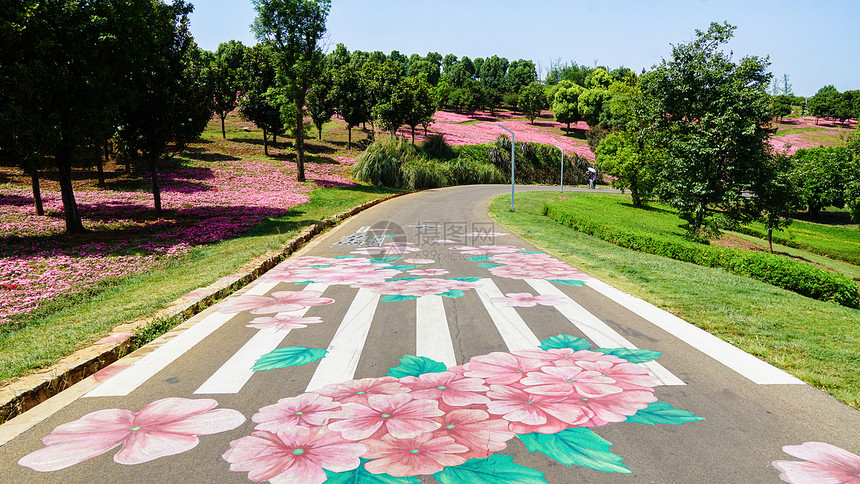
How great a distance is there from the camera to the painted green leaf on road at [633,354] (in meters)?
5.15

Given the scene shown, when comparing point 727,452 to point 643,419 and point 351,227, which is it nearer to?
point 643,419

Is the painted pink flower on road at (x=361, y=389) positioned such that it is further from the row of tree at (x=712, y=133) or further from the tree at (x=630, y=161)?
the tree at (x=630, y=161)

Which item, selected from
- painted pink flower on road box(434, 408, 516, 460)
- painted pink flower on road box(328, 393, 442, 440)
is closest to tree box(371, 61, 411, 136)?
painted pink flower on road box(328, 393, 442, 440)

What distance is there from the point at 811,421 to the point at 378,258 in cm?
914

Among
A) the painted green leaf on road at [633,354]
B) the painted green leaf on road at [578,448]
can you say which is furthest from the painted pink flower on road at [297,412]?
the painted green leaf on road at [633,354]

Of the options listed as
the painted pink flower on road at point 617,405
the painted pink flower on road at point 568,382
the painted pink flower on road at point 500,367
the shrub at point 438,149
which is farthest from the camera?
the shrub at point 438,149

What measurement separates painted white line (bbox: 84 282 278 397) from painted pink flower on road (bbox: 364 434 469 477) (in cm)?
280

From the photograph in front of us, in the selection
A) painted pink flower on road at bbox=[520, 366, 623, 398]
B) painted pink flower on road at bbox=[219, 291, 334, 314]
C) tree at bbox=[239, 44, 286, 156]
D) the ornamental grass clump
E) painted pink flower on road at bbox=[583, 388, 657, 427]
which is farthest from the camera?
tree at bbox=[239, 44, 286, 156]

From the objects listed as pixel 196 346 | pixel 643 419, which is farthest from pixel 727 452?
pixel 196 346

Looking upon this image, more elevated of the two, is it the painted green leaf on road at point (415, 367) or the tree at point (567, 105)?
the tree at point (567, 105)

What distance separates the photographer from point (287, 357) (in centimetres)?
521

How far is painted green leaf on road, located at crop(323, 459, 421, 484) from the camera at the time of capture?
9.84 ft

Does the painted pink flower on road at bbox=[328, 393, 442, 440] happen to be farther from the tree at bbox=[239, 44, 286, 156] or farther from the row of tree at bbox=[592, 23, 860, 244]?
the tree at bbox=[239, 44, 286, 156]

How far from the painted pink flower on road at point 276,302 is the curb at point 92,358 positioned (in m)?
0.47
